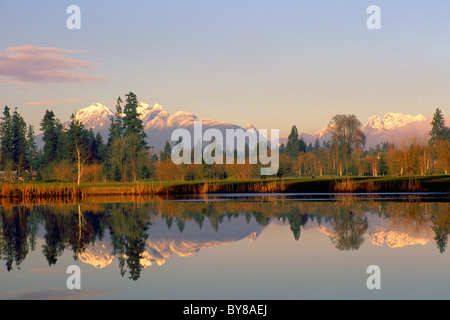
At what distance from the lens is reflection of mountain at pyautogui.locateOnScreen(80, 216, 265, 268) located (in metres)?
18.4

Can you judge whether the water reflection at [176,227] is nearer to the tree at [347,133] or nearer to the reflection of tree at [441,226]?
the reflection of tree at [441,226]

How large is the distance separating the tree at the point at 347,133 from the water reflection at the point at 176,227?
68784 millimetres

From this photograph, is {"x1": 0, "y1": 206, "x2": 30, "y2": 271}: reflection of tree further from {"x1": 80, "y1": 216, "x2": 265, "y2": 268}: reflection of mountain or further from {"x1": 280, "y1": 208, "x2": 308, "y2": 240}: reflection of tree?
{"x1": 280, "y1": 208, "x2": 308, "y2": 240}: reflection of tree

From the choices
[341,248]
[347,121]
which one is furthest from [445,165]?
[341,248]

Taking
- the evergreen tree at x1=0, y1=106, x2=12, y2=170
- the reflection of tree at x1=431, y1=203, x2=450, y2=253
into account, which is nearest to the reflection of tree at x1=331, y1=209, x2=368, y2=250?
the reflection of tree at x1=431, y1=203, x2=450, y2=253

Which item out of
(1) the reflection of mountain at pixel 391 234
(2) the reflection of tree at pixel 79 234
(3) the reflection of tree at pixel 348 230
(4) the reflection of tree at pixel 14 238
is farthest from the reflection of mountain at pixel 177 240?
(3) the reflection of tree at pixel 348 230

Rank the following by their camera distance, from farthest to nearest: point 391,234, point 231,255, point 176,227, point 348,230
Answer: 1. point 176,227
2. point 348,230
3. point 391,234
4. point 231,255

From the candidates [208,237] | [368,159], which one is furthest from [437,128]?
[208,237]

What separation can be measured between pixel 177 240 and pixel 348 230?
788 cm

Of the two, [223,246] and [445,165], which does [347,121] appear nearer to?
[445,165]

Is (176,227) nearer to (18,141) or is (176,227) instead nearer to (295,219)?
(295,219)

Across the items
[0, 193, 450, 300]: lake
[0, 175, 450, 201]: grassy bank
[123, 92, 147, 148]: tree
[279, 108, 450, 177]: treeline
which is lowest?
[0, 193, 450, 300]: lake

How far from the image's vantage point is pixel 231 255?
19.2 m

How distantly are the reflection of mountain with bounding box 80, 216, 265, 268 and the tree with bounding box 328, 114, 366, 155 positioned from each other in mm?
77596
